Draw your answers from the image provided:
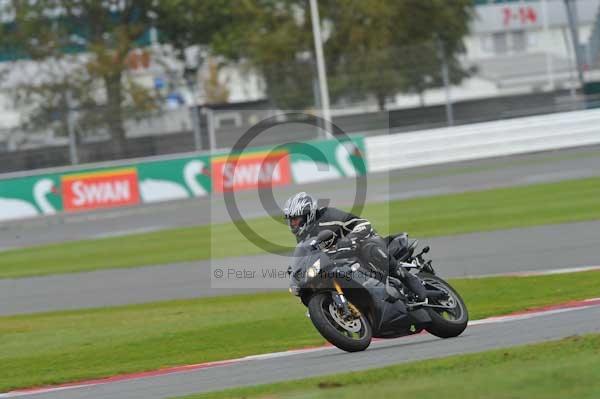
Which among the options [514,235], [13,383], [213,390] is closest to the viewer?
[213,390]

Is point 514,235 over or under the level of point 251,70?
under

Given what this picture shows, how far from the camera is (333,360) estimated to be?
9.59 meters

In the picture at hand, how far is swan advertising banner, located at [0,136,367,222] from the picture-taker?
31938 millimetres

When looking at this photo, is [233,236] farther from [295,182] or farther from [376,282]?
[376,282]

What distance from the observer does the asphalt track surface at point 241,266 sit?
605 inches

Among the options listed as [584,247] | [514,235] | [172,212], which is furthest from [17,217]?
[584,247]

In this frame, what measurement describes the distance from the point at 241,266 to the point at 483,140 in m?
16.2

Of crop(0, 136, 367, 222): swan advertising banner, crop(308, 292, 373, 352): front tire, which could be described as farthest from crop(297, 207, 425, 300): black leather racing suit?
crop(0, 136, 367, 222): swan advertising banner

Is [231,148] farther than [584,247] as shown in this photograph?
Yes

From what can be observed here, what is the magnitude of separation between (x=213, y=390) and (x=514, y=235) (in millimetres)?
10464

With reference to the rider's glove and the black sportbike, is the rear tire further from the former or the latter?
the rider's glove

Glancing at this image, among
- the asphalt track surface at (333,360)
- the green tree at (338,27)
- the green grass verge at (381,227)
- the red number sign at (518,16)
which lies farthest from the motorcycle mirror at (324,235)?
the red number sign at (518,16)

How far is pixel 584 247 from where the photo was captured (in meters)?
15.8

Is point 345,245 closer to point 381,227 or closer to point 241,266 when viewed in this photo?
Result: point 241,266
